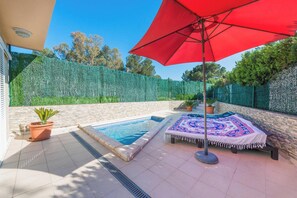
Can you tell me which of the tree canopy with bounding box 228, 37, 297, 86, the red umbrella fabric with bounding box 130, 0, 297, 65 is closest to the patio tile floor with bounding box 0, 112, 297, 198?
the red umbrella fabric with bounding box 130, 0, 297, 65

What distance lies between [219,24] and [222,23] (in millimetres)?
184

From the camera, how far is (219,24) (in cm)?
249

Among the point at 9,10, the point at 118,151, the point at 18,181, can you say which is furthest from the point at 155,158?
the point at 9,10

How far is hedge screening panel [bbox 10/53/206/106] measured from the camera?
527cm

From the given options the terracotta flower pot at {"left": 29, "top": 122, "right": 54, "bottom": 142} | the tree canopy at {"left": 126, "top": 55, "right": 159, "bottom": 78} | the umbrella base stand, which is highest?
the tree canopy at {"left": 126, "top": 55, "right": 159, "bottom": 78}

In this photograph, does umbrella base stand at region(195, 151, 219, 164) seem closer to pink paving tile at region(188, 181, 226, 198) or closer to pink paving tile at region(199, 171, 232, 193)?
pink paving tile at region(199, 171, 232, 193)

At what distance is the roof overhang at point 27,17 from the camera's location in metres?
2.48

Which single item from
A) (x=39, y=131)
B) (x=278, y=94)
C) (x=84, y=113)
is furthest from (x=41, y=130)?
(x=278, y=94)

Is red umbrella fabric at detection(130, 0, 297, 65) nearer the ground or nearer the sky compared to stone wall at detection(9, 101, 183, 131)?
nearer the sky

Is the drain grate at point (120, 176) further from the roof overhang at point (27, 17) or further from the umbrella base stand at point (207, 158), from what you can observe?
the roof overhang at point (27, 17)

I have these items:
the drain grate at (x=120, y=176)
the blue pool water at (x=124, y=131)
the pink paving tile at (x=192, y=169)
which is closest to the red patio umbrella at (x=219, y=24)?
the pink paving tile at (x=192, y=169)

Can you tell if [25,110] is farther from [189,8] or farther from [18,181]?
[189,8]

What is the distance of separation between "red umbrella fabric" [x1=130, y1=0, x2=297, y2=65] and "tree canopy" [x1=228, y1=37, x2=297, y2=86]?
1504 mm

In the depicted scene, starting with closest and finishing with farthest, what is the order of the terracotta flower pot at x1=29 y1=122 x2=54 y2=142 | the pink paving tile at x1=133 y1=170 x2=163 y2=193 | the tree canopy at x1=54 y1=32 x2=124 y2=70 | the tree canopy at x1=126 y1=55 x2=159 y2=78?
1. the pink paving tile at x1=133 y1=170 x2=163 y2=193
2. the terracotta flower pot at x1=29 y1=122 x2=54 y2=142
3. the tree canopy at x1=54 y1=32 x2=124 y2=70
4. the tree canopy at x1=126 y1=55 x2=159 y2=78
